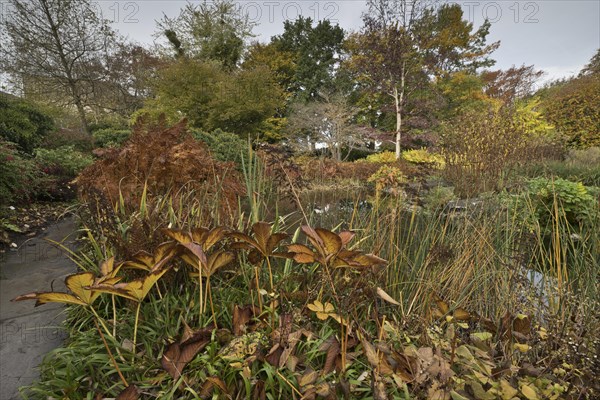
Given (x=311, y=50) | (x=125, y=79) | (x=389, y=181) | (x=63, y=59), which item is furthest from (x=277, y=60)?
(x=389, y=181)

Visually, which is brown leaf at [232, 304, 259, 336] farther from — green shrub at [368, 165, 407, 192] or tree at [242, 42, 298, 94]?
tree at [242, 42, 298, 94]

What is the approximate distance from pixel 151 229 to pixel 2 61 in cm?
1272

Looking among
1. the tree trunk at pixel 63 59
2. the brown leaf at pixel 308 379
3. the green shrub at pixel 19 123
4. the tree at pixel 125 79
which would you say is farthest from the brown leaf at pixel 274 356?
the tree at pixel 125 79

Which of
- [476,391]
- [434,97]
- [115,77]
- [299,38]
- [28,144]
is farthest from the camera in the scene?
[299,38]

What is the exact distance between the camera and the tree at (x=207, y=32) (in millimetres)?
16078

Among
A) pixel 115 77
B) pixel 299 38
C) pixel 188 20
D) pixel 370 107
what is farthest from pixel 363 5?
pixel 115 77

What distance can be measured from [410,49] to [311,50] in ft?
22.5

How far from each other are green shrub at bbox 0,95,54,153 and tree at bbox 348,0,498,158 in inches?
456

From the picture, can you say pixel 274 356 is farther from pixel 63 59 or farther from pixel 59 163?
pixel 63 59

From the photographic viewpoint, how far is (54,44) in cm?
973

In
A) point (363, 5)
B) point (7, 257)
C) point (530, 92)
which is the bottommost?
point (7, 257)

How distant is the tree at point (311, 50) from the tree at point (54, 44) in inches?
399

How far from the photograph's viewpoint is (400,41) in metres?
11.9

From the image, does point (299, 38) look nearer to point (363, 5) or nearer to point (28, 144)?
point (363, 5)
